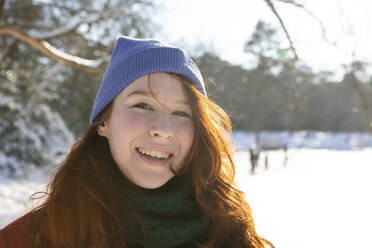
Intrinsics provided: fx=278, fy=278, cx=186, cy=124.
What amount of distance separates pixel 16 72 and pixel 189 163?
276 inches

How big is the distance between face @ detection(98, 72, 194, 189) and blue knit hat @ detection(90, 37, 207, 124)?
32 mm

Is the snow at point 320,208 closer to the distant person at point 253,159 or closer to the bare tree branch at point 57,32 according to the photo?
the distant person at point 253,159

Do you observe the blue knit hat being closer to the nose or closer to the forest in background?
the nose

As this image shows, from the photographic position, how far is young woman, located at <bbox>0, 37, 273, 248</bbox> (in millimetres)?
1085

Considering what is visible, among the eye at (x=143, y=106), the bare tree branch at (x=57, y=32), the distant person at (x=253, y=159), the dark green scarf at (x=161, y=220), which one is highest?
the bare tree branch at (x=57, y=32)

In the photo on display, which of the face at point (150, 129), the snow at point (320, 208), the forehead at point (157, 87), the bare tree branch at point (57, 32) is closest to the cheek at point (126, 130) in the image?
the face at point (150, 129)

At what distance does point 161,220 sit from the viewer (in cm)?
115

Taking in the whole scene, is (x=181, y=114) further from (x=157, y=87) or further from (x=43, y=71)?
(x=43, y=71)

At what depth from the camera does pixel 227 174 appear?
1.44m

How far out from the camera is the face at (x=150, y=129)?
1.08 meters

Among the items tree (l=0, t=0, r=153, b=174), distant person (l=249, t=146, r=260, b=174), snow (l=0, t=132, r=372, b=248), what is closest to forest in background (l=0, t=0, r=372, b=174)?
tree (l=0, t=0, r=153, b=174)

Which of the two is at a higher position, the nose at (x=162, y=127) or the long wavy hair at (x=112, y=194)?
the nose at (x=162, y=127)

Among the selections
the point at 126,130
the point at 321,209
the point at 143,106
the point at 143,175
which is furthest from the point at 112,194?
the point at 321,209

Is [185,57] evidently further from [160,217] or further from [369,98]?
[369,98]
